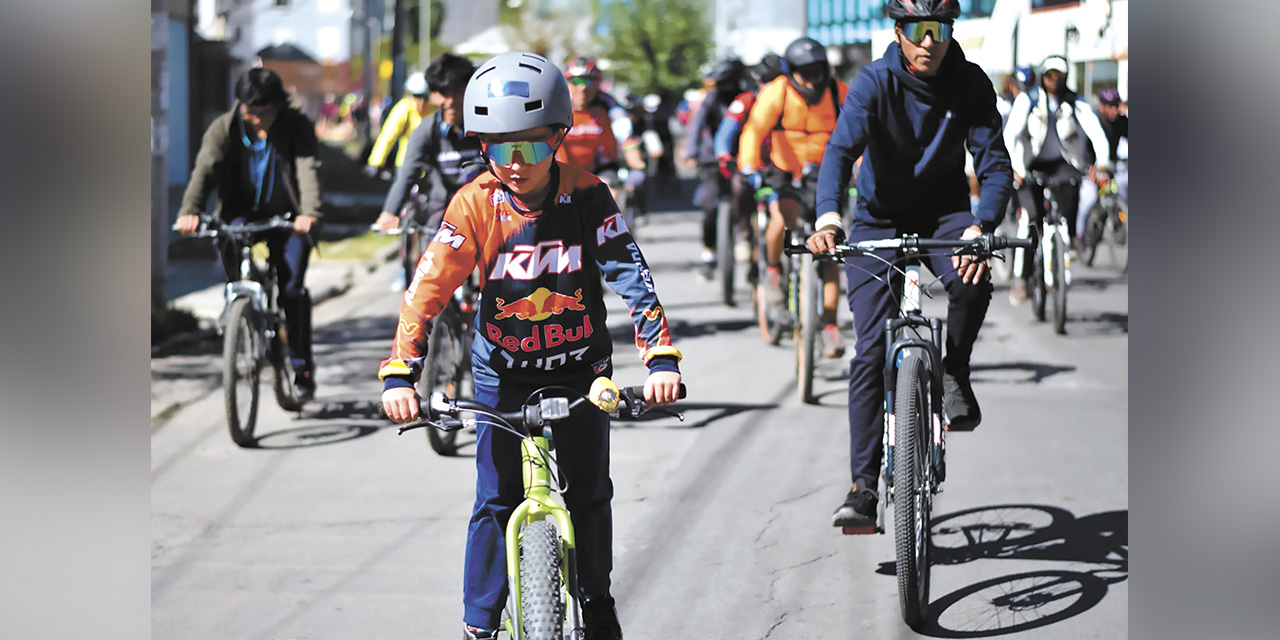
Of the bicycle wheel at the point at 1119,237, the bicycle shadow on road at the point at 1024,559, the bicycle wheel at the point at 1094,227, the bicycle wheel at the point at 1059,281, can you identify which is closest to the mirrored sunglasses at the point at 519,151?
the bicycle shadow on road at the point at 1024,559

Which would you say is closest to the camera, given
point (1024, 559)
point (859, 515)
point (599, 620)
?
point (599, 620)

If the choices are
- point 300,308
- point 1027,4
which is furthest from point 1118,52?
point 300,308

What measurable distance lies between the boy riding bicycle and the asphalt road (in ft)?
3.62

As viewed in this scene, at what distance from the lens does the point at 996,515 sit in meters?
7.60

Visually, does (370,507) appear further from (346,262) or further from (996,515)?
(346,262)

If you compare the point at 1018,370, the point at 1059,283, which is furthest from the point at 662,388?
the point at 1059,283

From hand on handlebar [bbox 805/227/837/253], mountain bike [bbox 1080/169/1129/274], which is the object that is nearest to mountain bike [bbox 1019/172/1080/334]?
mountain bike [bbox 1080/169/1129/274]

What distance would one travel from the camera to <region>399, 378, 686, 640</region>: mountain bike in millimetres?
4348

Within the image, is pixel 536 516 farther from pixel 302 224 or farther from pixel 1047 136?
pixel 1047 136

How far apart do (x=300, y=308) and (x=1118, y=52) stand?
1904cm

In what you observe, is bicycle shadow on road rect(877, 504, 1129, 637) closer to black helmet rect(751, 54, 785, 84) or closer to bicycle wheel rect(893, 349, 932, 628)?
bicycle wheel rect(893, 349, 932, 628)

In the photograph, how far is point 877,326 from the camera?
6.36 metres

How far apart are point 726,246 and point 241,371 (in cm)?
677
